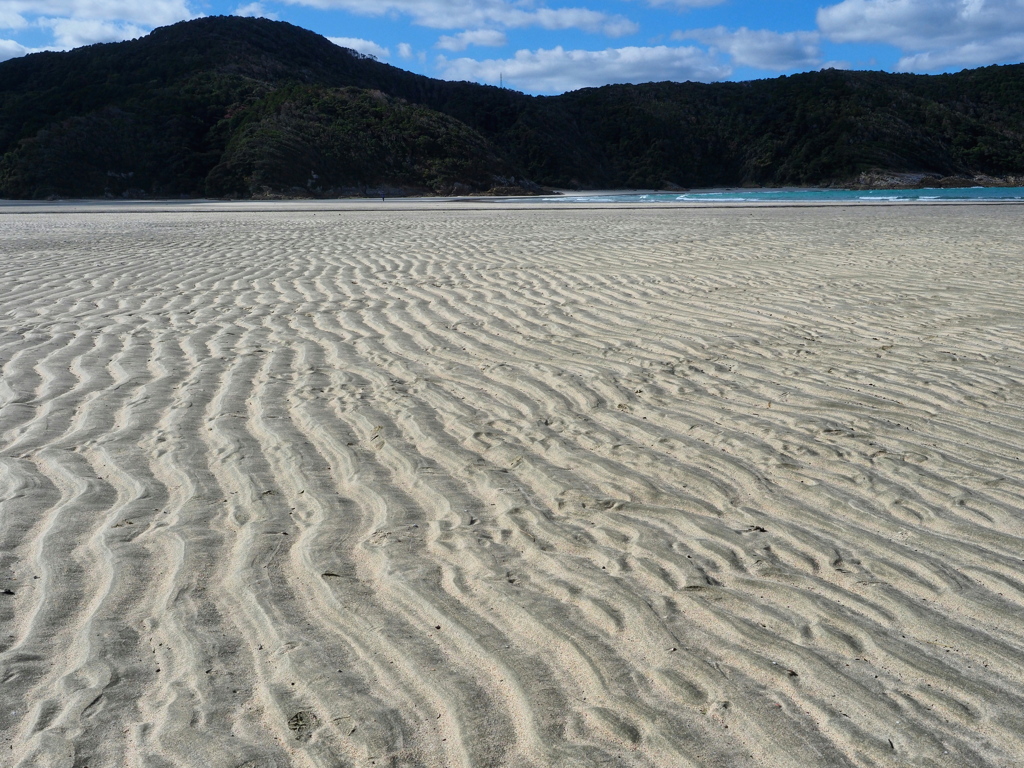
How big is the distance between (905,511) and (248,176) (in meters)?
51.2

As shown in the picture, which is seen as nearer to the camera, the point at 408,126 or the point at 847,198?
the point at 847,198

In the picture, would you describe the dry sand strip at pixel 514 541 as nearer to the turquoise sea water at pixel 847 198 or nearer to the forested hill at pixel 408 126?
the turquoise sea water at pixel 847 198

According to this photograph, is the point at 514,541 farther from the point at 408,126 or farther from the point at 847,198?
the point at 408,126

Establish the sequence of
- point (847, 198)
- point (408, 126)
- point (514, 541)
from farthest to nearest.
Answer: point (408, 126) → point (847, 198) → point (514, 541)

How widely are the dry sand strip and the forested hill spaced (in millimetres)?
45400

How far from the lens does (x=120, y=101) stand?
196ft

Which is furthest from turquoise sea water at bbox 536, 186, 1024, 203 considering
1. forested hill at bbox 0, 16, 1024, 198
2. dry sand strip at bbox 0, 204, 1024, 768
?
dry sand strip at bbox 0, 204, 1024, 768

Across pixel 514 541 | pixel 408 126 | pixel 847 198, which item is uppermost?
pixel 408 126

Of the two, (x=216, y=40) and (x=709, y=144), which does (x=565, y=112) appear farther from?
(x=216, y=40)

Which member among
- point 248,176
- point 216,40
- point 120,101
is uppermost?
point 216,40

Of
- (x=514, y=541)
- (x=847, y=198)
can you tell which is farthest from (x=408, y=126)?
(x=514, y=541)

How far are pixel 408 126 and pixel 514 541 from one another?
58849mm

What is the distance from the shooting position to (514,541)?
3.11 metres

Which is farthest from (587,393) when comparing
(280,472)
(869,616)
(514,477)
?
(869,616)
